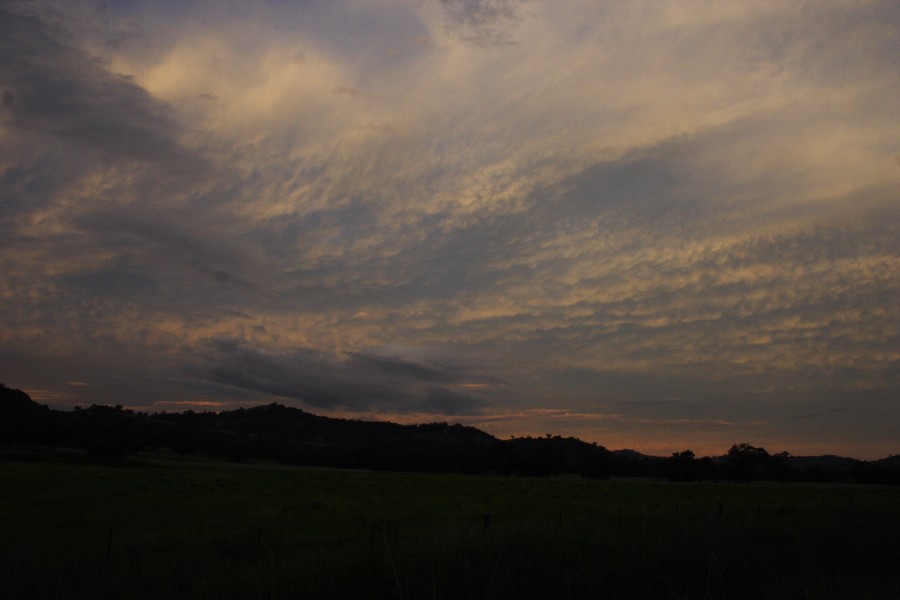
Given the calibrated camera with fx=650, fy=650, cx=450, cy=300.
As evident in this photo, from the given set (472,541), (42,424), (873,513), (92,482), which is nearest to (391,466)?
(42,424)

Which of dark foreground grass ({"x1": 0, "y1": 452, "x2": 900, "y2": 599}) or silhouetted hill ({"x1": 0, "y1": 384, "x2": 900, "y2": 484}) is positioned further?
silhouetted hill ({"x1": 0, "y1": 384, "x2": 900, "y2": 484})

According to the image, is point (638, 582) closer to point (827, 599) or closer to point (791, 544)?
point (827, 599)

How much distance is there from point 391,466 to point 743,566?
121198mm

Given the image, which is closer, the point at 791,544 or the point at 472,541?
the point at 472,541

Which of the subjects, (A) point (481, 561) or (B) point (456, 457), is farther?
(B) point (456, 457)

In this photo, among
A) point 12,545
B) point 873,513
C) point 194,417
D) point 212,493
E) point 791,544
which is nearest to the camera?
point 791,544

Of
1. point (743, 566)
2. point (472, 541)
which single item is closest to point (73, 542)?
point (472, 541)

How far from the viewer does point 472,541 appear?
1293 cm

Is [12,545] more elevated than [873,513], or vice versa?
[873,513]

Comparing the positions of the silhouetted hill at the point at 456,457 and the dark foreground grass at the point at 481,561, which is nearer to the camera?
the dark foreground grass at the point at 481,561

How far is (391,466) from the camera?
129625 mm

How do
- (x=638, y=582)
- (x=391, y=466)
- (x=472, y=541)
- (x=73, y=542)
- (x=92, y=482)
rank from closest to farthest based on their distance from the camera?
1. (x=638, y=582)
2. (x=472, y=541)
3. (x=73, y=542)
4. (x=92, y=482)
5. (x=391, y=466)

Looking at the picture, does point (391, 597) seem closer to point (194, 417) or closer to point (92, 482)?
point (92, 482)

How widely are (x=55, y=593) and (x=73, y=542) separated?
1216cm
